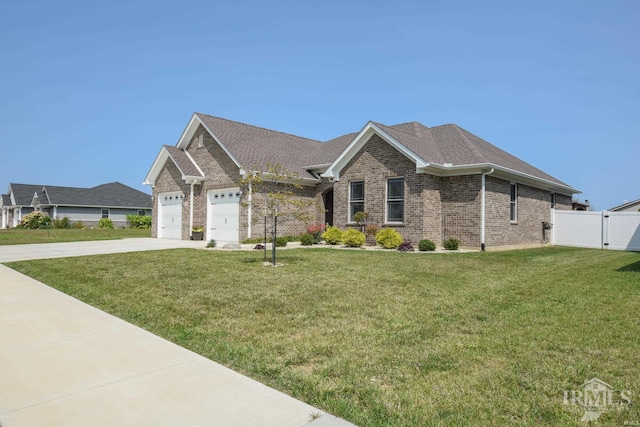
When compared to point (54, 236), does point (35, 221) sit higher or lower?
higher

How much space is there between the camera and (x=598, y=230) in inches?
850

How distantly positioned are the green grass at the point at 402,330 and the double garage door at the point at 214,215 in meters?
9.79

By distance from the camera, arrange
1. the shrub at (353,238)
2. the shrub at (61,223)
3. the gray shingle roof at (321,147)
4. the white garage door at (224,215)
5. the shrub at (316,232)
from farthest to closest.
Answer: the shrub at (61,223)
the white garage door at (224,215)
the shrub at (316,232)
the gray shingle roof at (321,147)
the shrub at (353,238)

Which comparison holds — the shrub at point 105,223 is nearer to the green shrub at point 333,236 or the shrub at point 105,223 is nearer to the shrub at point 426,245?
the green shrub at point 333,236

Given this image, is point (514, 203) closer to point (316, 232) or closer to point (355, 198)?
point (355, 198)

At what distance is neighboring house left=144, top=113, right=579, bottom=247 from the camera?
16703mm

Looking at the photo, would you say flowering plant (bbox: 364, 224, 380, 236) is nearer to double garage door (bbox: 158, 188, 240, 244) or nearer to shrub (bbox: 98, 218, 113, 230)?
double garage door (bbox: 158, 188, 240, 244)

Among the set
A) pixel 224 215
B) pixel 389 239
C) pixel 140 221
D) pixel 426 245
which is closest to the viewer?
pixel 426 245

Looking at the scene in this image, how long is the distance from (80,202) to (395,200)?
142 ft

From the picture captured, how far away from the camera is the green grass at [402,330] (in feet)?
10.8

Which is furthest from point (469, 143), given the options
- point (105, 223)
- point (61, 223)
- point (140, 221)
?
point (61, 223)

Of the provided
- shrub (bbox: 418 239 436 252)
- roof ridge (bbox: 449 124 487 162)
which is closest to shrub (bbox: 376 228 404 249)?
shrub (bbox: 418 239 436 252)

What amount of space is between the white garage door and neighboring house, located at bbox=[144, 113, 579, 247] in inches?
2.1

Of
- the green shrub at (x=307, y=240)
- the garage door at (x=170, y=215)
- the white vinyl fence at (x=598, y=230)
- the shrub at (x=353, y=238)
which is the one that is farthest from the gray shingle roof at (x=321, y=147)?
the shrub at (x=353, y=238)
